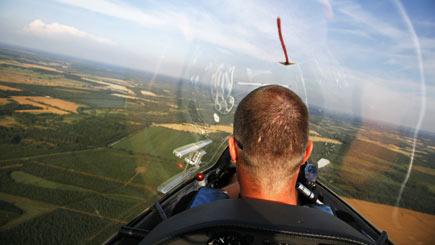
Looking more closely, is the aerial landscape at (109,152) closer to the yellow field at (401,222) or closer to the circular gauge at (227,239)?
the yellow field at (401,222)

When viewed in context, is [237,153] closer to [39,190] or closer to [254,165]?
[254,165]

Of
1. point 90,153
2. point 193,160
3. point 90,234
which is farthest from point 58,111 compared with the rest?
point 193,160

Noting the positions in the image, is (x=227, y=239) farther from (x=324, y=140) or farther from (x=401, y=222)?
(x=401, y=222)

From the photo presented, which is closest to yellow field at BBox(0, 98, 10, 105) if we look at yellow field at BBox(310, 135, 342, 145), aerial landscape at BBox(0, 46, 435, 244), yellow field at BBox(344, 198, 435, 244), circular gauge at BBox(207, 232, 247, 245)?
aerial landscape at BBox(0, 46, 435, 244)

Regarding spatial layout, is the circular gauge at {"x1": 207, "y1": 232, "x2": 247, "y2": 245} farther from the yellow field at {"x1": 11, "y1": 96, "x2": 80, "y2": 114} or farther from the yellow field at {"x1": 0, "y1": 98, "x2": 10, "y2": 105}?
the yellow field at {"x1": 11, "y1": 96, "x2": 80, "y2": 114}

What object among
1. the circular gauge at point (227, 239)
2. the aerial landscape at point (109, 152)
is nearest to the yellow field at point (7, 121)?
the aerial landscape at point (109, 152)
